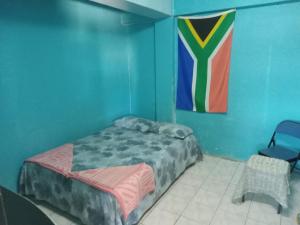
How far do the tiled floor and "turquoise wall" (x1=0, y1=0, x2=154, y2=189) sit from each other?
84 centimetres

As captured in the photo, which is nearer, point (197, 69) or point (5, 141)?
point (5, 141)

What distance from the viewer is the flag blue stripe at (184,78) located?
10.8ft

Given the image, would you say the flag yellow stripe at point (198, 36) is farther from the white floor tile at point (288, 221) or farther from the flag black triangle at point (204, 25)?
the white floor tile at point (288, 221)

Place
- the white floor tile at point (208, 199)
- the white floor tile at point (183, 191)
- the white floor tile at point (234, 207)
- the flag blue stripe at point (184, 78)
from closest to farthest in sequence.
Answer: the white floor tile at point (234, 207)
the white floor tile at point (208, 199)
the white floor tile at point (183, 191)
the flag blue stripe at point (184, 78)

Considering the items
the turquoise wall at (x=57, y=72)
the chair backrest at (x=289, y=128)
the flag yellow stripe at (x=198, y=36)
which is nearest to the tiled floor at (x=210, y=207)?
the chair backrest at (x=289, y=128)

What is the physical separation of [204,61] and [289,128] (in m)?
1.35

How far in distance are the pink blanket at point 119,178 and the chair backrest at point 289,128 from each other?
66.1 inches

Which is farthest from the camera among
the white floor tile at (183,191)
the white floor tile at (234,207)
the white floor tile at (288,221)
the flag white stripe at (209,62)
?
the flag white stripe at (209,62)

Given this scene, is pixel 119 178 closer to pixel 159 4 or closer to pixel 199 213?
pixel 199 213

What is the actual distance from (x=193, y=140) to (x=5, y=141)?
7.13ft

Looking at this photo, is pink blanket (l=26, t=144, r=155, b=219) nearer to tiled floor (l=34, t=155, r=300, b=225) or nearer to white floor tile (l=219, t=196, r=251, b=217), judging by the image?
tiled floor (l=34, t=155, r=300, b=225)

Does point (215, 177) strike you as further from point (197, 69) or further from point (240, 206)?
point (197, 69)

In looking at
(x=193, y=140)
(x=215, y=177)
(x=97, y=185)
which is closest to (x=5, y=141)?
(x=97, y=185)

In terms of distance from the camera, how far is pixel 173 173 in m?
2.58
